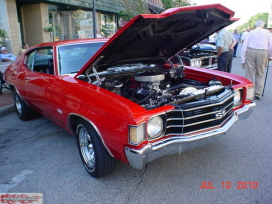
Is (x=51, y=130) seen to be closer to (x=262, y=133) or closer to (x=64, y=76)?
(x=64, y=76)

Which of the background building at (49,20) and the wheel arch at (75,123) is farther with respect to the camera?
the background building at (49,20)

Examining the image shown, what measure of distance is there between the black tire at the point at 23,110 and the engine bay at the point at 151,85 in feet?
6.67

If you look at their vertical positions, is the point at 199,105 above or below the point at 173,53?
below

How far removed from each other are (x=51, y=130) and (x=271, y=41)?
17.0ft

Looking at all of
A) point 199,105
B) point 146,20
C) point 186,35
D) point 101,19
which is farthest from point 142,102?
point 101,19

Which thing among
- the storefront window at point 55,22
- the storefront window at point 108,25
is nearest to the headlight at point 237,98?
the storefront window at point 55,22

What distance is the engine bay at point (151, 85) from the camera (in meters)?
2.89

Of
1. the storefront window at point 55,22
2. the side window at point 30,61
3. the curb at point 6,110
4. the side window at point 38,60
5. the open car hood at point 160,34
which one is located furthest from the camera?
the storefront window at point 55,22

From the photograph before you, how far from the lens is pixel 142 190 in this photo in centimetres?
264

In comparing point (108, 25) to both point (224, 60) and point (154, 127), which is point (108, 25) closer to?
point (224, 60)

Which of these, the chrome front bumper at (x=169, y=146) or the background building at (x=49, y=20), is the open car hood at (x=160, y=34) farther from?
the background building at (x=49, y=20)

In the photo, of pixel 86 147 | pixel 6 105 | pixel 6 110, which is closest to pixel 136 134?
pixel 86 147

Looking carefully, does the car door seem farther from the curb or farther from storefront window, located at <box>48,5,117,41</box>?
storefront window, located at <box>48,5,117,41</box>

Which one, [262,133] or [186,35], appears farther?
[262,133]
